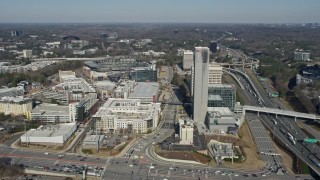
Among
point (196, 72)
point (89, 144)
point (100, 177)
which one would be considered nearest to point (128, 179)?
point (100, 177)

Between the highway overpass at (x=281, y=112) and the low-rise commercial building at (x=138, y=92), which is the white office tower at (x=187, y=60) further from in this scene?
the highway overpass at (x=281, y=112)

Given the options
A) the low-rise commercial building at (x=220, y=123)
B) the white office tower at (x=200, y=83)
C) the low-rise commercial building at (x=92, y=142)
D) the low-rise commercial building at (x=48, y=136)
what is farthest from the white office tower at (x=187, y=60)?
the low-rise commercial building at (x=92, y=142)

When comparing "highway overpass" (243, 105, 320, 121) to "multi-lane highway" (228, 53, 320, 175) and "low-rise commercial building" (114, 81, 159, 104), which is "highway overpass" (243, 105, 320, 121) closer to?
"multi-lane highway" (228, 53, 320, 175)

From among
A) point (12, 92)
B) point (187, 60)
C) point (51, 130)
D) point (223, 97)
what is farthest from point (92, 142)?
point (187, 60)

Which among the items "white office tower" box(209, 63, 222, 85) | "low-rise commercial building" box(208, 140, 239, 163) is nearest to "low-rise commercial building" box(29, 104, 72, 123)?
"low-rise commercial building" box(208, 140, 239, 163)

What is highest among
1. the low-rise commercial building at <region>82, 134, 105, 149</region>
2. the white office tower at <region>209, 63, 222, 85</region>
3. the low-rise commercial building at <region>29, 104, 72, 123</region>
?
the white office tower at <region>209, 63, 222, 85</region>

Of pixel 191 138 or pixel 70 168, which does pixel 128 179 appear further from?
pixel 191 138
